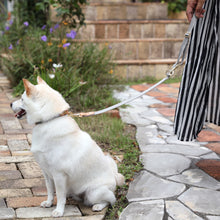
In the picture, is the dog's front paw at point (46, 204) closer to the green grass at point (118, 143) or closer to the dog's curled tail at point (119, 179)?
the green grass at point (118, 143)

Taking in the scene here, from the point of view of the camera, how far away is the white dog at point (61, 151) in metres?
2.37

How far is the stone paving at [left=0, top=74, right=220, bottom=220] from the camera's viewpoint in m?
2.55

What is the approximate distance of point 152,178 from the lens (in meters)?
3.10

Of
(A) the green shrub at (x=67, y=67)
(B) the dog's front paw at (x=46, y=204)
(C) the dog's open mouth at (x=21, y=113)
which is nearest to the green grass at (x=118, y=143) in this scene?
(B) the dog's front paw at (x=46, y=204)

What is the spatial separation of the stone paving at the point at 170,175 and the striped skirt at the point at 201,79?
14.0 inches

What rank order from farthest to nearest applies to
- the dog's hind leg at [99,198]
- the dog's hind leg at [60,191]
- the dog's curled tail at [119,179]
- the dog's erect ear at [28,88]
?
the dog's curled tail at [119,179] → the dog's hind leg at [99,198] → the dog's hind leg at [60,191] → the dog's erect ear at [28,88]

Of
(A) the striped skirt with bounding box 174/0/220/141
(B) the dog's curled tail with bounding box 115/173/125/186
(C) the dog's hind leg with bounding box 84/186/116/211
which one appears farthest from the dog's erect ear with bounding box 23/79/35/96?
(A) the striped skirt with bounding box 174/0/220/141

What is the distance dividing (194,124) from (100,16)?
578 cm

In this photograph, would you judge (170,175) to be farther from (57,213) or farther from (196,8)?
(196,8)

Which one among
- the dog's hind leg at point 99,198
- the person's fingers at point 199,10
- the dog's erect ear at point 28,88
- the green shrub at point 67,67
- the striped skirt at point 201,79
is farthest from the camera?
the green shrub at point 67,67

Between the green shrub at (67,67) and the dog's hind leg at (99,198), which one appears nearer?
the dog's hind leg at (99,198)

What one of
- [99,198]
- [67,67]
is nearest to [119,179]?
[99,198]

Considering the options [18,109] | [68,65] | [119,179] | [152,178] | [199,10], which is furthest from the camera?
[68,65]

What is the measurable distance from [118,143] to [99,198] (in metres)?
1.36
